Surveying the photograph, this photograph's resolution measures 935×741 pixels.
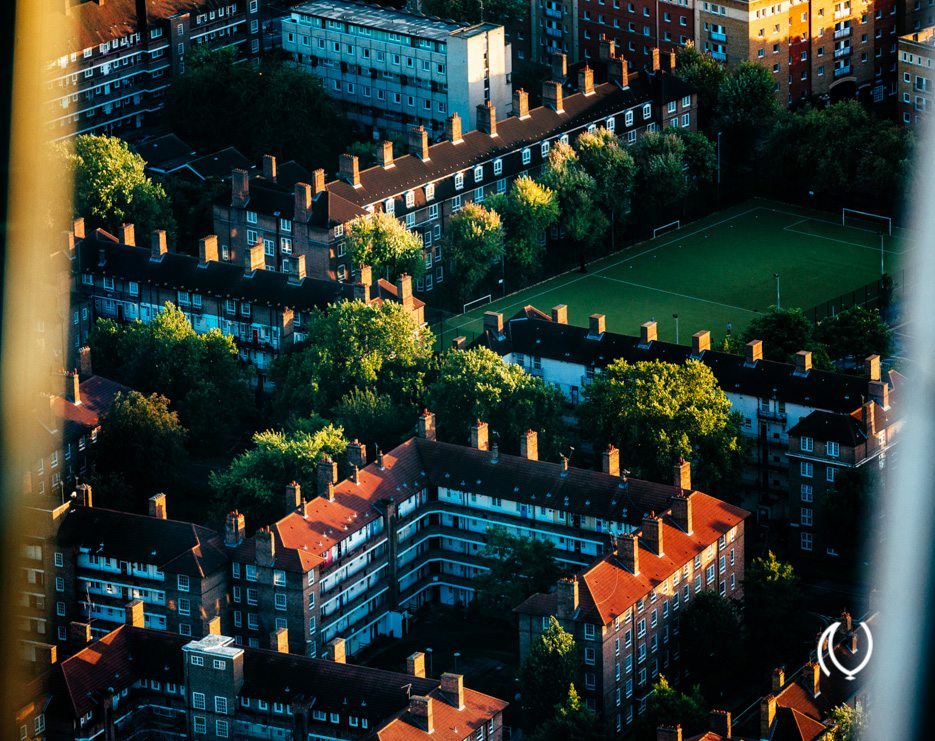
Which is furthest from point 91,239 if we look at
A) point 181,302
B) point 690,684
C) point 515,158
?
point 690,684

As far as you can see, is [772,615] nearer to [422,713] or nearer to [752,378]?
[752,378]

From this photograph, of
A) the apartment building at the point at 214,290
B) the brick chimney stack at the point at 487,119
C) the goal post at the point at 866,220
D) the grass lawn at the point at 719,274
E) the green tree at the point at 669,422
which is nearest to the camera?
the green tree at the point at 669,422

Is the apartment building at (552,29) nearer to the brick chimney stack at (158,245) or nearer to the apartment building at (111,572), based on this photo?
the brick chimney stack at (158,245)

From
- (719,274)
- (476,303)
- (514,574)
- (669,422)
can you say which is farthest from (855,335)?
(514,574)

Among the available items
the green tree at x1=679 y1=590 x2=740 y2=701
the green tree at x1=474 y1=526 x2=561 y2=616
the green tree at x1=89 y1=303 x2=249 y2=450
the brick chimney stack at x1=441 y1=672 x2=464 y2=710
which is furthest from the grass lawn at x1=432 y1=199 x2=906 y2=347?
the brick chimney stack at x1=441 y1=672 x2=464 y2=710

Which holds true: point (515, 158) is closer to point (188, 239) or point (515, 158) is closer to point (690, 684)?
point (188, 239)

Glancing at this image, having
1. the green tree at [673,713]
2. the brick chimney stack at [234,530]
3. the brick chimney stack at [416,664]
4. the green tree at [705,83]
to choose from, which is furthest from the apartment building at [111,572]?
the green tree at [705,83]

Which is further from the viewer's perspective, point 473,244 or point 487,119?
point 487,119
